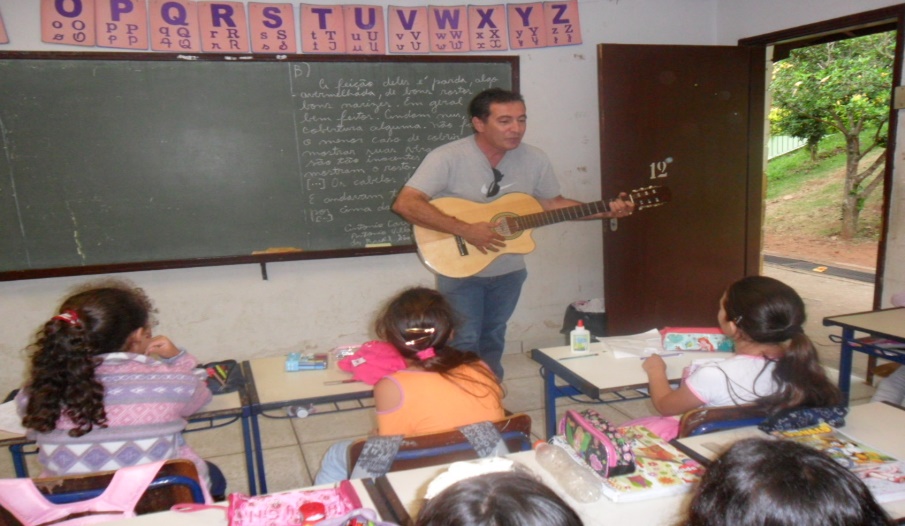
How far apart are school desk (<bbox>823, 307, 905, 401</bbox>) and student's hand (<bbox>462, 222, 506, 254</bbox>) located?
4.83 feet

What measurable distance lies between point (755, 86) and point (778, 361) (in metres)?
3.37

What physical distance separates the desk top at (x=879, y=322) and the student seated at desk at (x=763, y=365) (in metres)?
1.06

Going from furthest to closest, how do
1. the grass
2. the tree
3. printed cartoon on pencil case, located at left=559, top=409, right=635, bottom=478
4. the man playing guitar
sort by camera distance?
the grass
the tree
the man playing guitar
printed cartoon on pencil case, located at left=559, top=409, right=635, bottom=478

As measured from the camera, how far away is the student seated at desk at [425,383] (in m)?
1.74

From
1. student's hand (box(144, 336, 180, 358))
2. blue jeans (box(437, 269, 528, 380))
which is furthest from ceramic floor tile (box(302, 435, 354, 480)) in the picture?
student's hand (box(144, 336, 180, 358))

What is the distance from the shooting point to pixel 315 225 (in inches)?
159

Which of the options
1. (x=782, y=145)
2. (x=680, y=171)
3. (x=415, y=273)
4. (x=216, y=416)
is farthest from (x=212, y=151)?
(x=782, y=145)

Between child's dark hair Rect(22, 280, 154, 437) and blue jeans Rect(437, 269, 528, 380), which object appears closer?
child's dark hair Rect(22, 280, 154, 437)

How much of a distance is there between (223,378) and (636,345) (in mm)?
1489

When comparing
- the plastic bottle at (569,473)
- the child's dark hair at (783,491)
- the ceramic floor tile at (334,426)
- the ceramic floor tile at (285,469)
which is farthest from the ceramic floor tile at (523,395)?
the child's dark hair at (783,491)

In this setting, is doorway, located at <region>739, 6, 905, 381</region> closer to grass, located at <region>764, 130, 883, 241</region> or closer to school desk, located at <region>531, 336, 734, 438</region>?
school desk, located at <region>531, 336, 734, 438</region>

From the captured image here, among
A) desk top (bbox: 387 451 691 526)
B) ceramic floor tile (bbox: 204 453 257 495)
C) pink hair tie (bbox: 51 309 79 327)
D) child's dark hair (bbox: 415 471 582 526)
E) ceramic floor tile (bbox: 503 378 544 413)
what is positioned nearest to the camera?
child's dark hair (bbox: 415 471 582 526)

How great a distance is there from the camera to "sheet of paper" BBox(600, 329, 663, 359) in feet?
7.94

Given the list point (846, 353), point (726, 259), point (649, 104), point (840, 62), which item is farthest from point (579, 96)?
point (840, 62)
